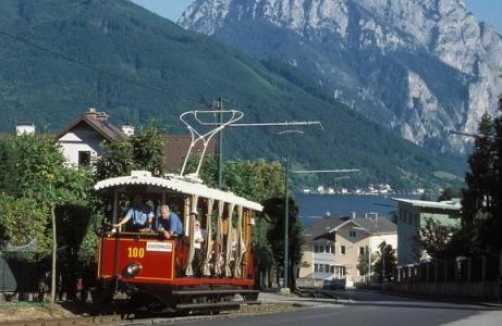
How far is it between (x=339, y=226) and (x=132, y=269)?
492 feet

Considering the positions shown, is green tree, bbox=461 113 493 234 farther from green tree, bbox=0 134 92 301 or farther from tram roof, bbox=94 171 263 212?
tram roof, bbox=94 171 263 212

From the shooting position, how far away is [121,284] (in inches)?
938

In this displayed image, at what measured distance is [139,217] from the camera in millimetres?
24344

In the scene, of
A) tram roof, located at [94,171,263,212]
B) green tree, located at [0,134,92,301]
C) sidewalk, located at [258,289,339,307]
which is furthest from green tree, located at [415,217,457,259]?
tram roof, located at [94,171,263,212]

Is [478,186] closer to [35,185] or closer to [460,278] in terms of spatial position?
[460,278]

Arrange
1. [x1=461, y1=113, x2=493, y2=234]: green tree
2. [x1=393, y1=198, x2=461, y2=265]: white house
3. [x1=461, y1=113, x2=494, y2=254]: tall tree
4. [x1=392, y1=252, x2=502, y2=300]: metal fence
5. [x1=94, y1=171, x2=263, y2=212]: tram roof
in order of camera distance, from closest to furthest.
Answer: [x1=94, y1=171, x2=263, y2=212]: tram roof < [x1=392, y1=252, x2=502, y2=300]: metal fence < [x1=461, y1=113, x2=494, y2=254]: tall tree < [x1=461, y1=113, x2=493, y2=234]: green tree < [x1=393, y1=198, x2=461, y2=265]: white house

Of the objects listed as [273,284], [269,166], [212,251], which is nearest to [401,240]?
[269,166]

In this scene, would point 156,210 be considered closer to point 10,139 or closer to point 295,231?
point 10,139

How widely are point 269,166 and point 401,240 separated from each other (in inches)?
1589

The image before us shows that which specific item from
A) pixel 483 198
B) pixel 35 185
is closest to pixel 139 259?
pixel 35 185

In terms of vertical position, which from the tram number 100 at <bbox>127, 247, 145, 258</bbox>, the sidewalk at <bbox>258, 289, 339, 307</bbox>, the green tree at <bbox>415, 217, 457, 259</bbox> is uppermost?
the green tree at <bbox>415, 217, 457, 259</bbox>

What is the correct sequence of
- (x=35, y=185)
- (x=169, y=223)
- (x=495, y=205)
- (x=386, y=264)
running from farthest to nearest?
(x=386, y=264), (x=495, y=205), (x=35, y=185), (x=169, y=223)

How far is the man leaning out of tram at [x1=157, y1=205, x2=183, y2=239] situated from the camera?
24.0 m

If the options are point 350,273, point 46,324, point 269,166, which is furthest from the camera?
point 350,273
